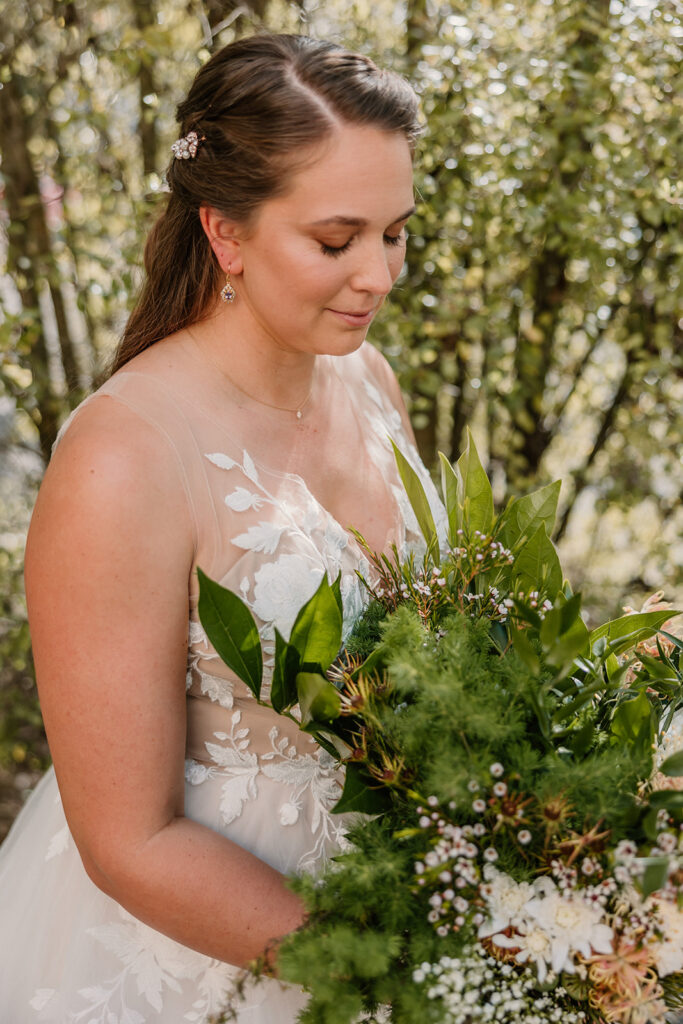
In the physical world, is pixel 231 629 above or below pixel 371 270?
below

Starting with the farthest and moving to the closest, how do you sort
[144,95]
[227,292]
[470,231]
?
[144,95], [470,231], [227,292]

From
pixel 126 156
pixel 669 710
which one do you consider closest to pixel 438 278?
pixel 126 156

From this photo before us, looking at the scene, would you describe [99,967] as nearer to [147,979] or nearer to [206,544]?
[147,979]

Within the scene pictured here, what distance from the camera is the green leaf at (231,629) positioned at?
112cm

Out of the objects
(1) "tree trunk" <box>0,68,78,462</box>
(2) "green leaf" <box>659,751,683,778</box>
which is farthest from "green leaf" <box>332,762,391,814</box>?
(1) "tree trunk" <box>0,68,78,462</box>

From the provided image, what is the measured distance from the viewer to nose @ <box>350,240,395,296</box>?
1.44 metres

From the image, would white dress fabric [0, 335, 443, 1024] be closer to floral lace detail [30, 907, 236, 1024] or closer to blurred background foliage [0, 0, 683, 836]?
floral lace detail [30, 907, 236, 1024]

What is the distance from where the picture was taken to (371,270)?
145 centimetres

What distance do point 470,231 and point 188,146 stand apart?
4.52ft

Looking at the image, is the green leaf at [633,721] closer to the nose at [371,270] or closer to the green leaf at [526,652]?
the green leaf at [526,652]

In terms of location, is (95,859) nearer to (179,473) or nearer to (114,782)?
(114,782)

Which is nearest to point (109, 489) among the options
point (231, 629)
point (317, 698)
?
point (231, 629)

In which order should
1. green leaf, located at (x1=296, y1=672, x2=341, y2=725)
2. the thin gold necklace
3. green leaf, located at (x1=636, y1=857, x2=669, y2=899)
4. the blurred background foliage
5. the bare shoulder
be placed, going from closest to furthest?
green leaf, located at (x1=636, y1=857, x2=669, y2=899) < green leaf, located at (x1=296, y1=672, x2=341, y2=725) < the bare shoulder < the thin gold necklace < the blurred background foliage

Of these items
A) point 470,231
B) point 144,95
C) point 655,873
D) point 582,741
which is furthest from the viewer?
point 144,95
